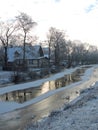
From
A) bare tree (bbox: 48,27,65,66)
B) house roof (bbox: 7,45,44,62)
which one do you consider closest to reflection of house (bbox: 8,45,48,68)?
house roof (bbox: 7,45,44,62)

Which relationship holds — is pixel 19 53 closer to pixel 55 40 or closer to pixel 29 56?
pixel 29 56

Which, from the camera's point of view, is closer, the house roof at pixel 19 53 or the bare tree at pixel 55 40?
the house roof at pixel 19 53

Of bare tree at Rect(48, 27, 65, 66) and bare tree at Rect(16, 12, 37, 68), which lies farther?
bare tree at Rect(48, 27, 65, 66)

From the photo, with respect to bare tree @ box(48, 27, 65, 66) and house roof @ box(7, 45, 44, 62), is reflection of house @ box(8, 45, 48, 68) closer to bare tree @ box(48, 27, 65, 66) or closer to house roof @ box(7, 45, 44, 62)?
house roof @ box(7, 45, 44, 62)

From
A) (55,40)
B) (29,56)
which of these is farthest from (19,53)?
(55,40)

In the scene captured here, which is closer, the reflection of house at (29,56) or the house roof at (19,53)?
the house roof at (19,53)

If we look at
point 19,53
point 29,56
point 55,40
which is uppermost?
point 55,40

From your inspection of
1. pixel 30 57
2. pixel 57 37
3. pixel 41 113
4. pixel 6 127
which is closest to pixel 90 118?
pixel 6 127

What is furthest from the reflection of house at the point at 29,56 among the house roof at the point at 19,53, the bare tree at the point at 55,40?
the bare tree at the point at 55,40

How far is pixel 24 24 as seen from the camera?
7725 centimetres

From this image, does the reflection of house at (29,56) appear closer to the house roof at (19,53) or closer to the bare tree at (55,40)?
the house roof at (19,53)

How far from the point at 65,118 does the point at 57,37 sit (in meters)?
99.4

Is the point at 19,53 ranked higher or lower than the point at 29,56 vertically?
higher

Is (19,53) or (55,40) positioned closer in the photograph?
(19,53)
